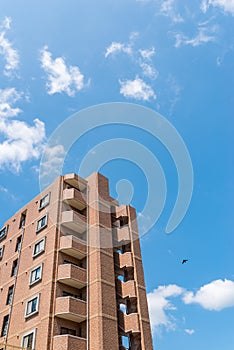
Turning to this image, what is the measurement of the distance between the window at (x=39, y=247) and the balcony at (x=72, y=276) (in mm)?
3012

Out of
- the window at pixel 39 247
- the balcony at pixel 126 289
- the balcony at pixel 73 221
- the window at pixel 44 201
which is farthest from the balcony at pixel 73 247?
the window at pixel 44 201

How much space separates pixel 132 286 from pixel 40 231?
362 inches

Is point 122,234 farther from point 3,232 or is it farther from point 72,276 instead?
point 3,232

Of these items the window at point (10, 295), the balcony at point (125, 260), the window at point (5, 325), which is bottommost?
the window at point (5, 325)

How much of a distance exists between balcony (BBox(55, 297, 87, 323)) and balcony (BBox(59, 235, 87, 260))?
3.93m

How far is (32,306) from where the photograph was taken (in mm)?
23750

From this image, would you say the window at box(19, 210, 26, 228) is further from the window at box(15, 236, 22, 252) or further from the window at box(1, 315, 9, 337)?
the window at box(1, 315, 9, 337)

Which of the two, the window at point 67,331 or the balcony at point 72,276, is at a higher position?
the balcony at point 72,276

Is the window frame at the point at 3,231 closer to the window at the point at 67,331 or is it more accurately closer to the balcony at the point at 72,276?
the balcony at the point at 72,276

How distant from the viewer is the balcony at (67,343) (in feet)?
65.8

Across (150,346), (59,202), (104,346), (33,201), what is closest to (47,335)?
(104,346)

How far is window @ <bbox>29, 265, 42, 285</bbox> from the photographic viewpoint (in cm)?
2491

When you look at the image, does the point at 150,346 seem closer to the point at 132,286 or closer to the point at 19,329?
the point at 132,286

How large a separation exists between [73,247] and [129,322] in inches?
264
